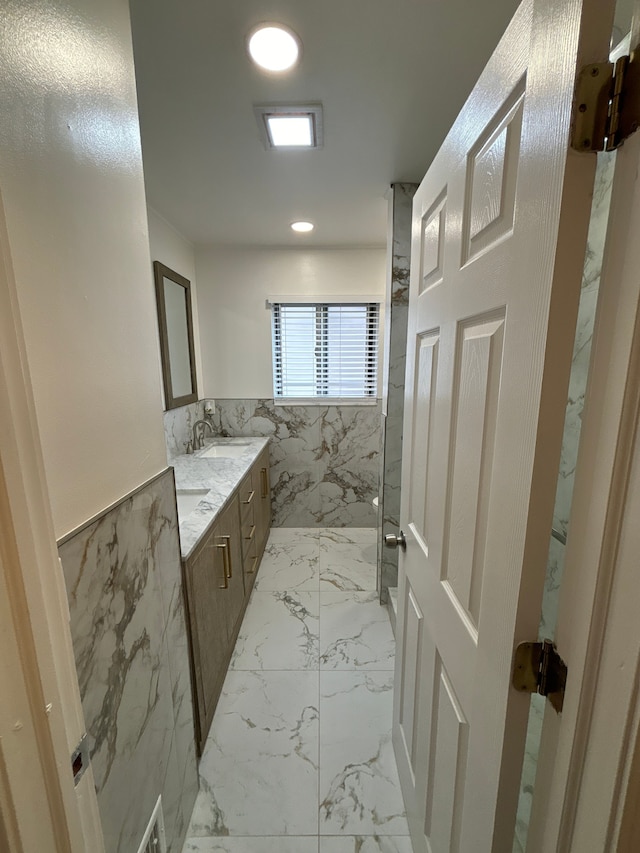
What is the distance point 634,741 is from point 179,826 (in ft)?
4.78

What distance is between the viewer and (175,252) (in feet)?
8.76

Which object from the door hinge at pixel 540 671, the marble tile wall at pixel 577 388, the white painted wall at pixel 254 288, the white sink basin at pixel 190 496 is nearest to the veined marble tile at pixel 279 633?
the white sink basin at pixel 190 496

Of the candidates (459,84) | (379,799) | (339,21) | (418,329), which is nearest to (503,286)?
(418,329)

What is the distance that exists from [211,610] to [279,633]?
768mm

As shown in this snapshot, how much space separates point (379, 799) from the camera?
4.30 ft

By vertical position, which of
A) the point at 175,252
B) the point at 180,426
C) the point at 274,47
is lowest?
the point at 180,426

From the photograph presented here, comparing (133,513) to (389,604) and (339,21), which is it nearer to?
(339,21)

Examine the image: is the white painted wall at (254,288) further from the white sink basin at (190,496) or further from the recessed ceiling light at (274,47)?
the recessed ceiling light at (274,47)

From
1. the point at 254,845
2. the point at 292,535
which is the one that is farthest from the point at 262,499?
the point at 254,845

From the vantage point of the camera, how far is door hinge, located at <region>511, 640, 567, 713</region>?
0.52 m

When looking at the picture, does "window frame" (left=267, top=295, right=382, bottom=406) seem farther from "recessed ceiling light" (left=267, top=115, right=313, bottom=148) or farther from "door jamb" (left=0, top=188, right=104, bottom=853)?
"door jamb" (left=0, top=188, right=104, bottom=853)

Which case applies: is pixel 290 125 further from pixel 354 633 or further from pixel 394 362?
pixel 354 633

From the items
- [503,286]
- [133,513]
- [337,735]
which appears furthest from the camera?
[337,735]

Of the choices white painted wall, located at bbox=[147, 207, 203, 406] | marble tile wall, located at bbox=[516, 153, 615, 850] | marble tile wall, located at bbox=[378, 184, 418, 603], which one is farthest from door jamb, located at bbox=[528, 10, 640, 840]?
white painted wall, located at bbox=[147, 207, 203, 406]
